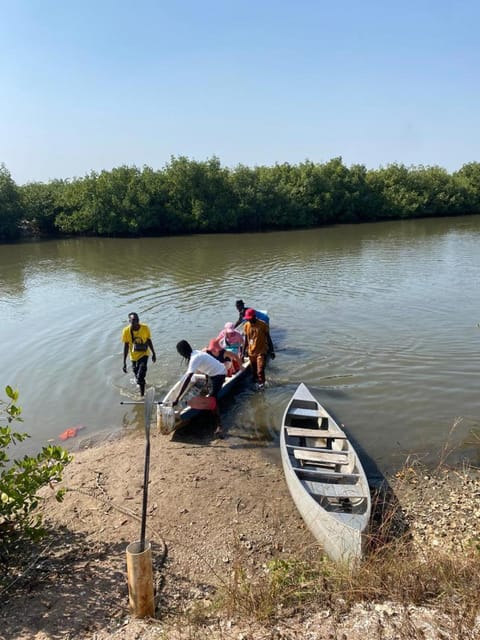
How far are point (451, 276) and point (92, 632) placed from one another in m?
23.1

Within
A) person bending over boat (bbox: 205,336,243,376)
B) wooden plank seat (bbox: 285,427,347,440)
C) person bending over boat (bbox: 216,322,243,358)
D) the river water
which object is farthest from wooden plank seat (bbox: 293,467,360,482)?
person bending over boat (bbox: 216,322,243,358)

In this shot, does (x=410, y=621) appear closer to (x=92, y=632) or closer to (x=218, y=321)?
(x=92, y=632)

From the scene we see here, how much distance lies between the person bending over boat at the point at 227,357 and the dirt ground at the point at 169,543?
7.68ft

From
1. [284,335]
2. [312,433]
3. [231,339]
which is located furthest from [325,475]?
[284,335]

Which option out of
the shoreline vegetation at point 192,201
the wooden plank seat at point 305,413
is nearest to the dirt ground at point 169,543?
the wooden plank seat at point 305,413

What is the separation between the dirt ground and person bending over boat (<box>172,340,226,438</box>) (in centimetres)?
81

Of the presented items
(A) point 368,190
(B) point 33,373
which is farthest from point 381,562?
(A) point 368,190

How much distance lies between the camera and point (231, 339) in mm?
12234

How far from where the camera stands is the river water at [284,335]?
970 centimetres

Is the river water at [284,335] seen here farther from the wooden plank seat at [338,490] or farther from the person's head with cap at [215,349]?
the wooden plank seat at [338,490]

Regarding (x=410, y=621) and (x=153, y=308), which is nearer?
(x=410, y=621)

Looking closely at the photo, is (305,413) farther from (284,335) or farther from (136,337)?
(284,335)

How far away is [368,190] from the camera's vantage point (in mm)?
61688

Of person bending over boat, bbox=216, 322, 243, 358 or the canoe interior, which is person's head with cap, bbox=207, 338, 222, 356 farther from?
the canoe interior
